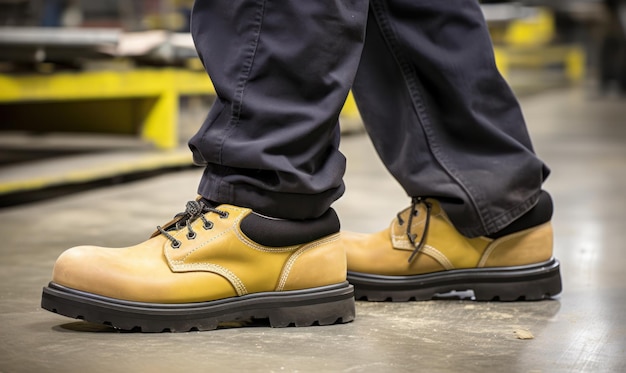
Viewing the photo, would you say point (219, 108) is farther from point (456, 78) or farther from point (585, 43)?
point (585, 43)

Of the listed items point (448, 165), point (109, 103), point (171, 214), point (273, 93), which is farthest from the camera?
point (109, 103)

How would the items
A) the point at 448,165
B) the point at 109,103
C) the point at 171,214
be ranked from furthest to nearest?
the point at 109,103, the point at 171,214, the point at 448,165

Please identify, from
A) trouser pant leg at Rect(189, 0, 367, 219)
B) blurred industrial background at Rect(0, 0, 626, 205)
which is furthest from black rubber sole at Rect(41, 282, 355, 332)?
blurred industrial background at Rect(0, 0, 626, 205)

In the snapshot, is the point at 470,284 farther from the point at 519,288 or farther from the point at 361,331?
the point at 361,331

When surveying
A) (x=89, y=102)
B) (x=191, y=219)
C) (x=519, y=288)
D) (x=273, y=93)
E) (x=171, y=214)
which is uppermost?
(x=273, y=93)

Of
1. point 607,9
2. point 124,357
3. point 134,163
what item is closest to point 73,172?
point 134,163

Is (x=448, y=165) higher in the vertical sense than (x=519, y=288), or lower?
higher

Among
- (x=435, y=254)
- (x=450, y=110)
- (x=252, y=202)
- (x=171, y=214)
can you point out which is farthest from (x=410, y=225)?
(x=171, y=214)

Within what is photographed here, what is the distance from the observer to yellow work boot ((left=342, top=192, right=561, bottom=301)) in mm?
1227

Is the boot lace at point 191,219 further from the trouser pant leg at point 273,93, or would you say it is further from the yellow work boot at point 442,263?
the yellow work boot at point 442,263

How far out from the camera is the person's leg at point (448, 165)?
47.0 inches

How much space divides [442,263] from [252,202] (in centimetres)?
32

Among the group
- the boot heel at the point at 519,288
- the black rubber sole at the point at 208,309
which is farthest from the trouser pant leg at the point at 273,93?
the boot heel at the point at 519,288

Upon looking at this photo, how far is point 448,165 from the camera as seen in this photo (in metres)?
1.21
